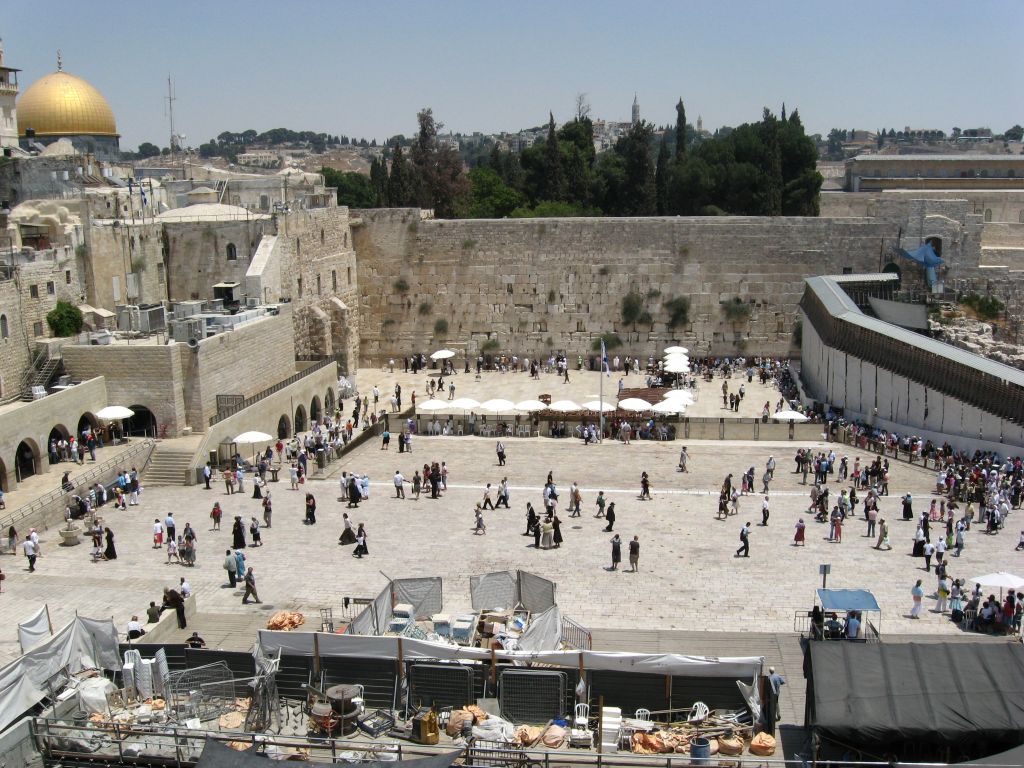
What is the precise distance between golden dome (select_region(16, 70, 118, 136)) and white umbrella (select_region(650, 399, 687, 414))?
27.8 m

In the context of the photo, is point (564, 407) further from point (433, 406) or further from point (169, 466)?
point (169, 466)

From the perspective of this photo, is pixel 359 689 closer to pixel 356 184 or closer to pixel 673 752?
pixel 673 752

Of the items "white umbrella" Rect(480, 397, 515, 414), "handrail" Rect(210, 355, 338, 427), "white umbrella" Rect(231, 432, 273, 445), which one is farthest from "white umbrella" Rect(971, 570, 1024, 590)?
"handrail" Rect(210, 355, 338, 427)

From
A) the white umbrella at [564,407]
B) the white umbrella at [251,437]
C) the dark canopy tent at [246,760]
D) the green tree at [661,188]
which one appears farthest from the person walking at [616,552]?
the green tree at [661,188]

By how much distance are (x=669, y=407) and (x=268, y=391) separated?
11.3 m

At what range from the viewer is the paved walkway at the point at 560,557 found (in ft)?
55.7

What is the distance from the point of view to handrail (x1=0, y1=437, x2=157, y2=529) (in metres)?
21.2

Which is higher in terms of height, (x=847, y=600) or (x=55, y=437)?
(x=55, y=437)

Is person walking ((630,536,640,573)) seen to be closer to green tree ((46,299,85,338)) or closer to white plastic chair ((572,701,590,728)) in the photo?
white plastic chair ((572,701,590,728))

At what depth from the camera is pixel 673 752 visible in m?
12.1

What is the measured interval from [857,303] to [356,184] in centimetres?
5308

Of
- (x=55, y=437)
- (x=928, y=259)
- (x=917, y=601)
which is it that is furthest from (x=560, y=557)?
(x=928, y=259)

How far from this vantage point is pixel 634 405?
3009cm

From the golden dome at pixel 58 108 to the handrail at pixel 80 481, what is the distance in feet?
72.2
